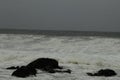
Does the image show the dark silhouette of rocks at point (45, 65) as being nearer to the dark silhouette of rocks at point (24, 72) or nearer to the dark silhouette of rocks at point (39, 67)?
the dark silhouette of rocks at point (39, 67)

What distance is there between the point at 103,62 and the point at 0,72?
5456 millimetres

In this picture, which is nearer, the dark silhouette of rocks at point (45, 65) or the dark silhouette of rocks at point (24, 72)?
the dark silhouette of rocks at point (24, 72)

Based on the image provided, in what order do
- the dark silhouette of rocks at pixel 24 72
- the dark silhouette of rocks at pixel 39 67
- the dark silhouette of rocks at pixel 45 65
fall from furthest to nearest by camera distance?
the dark silhouette of rocks at pixel 45 65 → the dark silhouette of rocks at pixel 39 67 → the dark silhouette of rocks at pixel 24 72

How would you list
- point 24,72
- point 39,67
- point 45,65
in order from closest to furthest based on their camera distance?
point 24,72, point 39,67, point 45,65

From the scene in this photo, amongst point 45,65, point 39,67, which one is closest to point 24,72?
point 39,67

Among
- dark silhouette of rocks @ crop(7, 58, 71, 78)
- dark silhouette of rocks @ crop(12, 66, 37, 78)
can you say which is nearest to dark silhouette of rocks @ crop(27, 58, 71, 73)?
dark silhouette of rocks @ crop(7, 58, 71, 78)

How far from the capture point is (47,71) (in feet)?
36.5

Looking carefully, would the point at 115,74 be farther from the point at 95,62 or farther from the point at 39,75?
the point at 95,62

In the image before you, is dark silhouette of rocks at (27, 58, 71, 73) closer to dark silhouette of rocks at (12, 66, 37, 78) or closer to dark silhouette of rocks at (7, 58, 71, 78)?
dark silhouette of rocks at (7, 58, 71, 78)

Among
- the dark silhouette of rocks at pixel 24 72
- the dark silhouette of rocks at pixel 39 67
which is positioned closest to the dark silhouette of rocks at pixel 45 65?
the dark silhouette of rocks at pixel 39 67

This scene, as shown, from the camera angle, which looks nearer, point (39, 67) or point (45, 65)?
point (39, 67)

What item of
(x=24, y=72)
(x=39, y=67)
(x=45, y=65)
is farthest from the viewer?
(x=45, y=65)

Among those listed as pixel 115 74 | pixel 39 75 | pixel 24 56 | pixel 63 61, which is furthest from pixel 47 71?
pixel 24 56

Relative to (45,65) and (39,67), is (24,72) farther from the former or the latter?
(45,65)
